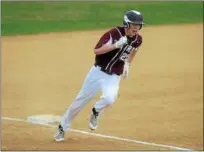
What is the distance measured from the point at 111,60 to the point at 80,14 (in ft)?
79.9

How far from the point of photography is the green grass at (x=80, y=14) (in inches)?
1272

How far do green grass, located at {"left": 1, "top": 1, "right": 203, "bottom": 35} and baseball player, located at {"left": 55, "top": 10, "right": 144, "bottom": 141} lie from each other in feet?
61.7

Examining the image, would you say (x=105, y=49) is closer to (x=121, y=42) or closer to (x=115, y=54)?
(x=121, y=42)

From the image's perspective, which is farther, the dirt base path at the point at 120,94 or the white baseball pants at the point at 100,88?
the dirt base path at the point at 120,94

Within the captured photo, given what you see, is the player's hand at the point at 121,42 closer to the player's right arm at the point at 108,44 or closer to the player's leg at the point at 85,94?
the player's right arm at the point at 108,44

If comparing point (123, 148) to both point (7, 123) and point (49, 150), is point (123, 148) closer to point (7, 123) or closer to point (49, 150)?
point (49, 150)

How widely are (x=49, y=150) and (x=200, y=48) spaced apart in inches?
717

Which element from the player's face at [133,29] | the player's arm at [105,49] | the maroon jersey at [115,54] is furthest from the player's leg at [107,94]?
the player's face at [133,29]

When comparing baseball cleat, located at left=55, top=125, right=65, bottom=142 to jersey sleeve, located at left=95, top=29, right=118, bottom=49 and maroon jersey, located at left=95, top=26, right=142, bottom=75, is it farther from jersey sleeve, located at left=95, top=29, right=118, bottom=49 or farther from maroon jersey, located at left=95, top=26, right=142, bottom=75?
jersey sleeve, located at left=95, top=29, right=118, bottom=49

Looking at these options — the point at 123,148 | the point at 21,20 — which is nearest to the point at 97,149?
the point at 123,148

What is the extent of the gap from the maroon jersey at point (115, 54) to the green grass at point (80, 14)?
1897 cm

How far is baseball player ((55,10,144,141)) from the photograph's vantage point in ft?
36.5

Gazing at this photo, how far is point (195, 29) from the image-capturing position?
33.8 m

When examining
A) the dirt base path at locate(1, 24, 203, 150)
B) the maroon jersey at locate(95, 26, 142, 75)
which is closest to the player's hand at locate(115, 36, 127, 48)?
the maroon jersey at locate(95, 26, 142, 75)
